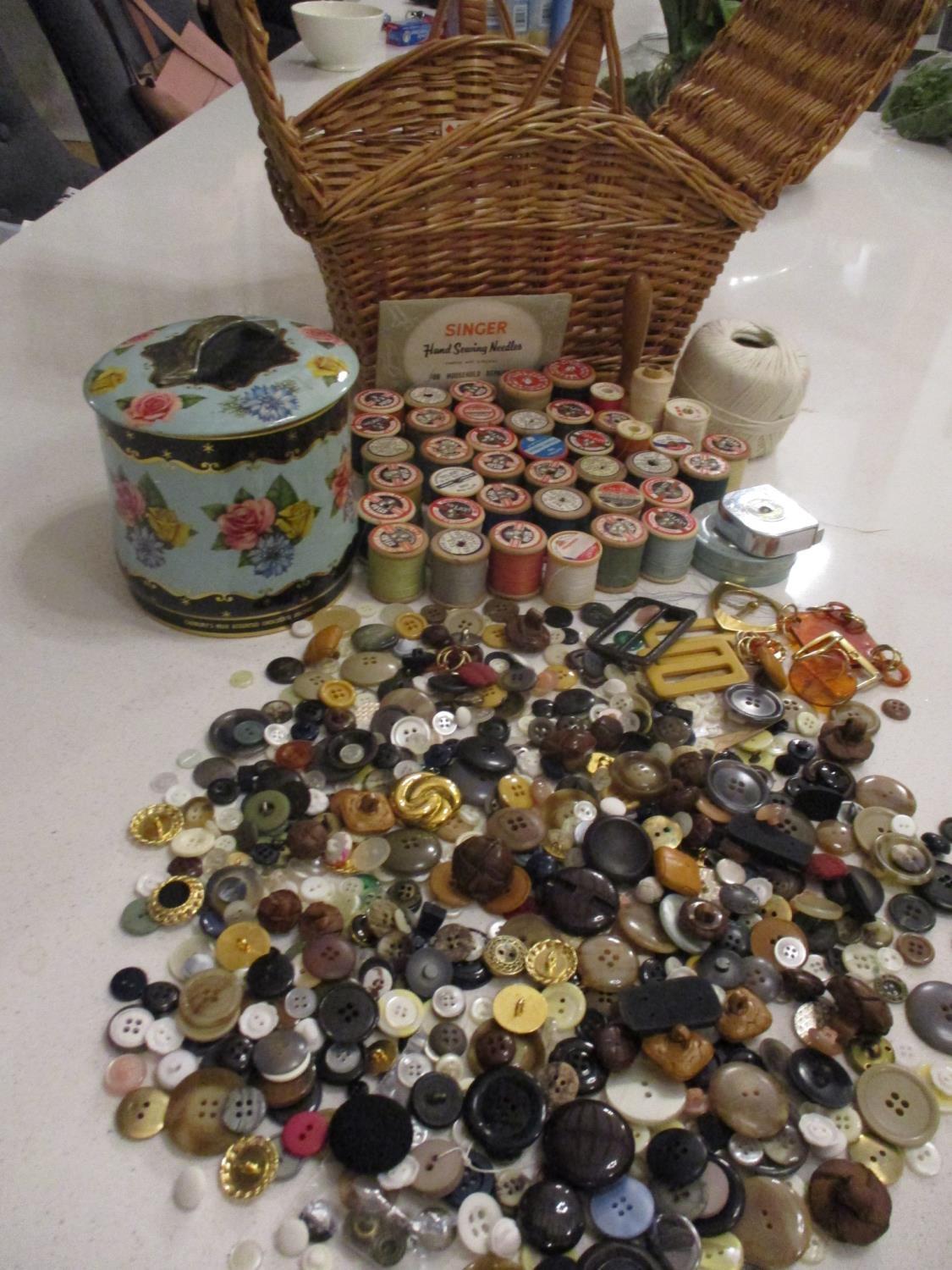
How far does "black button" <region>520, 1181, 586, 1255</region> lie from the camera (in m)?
0.48

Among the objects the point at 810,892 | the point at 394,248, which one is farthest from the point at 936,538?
the point at 394,248

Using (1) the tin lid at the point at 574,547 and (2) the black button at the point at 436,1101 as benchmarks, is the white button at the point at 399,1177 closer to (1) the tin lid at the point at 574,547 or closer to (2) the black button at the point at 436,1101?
(2) the black button at the point at 436,1101

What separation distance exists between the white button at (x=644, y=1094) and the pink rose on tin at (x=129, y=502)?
1.78 ft

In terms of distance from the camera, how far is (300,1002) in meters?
0.57

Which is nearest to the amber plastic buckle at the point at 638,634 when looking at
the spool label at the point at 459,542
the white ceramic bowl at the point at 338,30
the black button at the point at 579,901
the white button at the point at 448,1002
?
the spool label at the point at 459,542

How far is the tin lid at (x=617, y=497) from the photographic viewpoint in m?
0.90

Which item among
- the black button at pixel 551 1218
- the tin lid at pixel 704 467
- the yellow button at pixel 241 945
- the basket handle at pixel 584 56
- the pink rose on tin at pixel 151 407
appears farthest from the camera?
the tin lid at pixel 704 467

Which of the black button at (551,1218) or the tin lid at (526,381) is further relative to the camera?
the tin lid at (526,381)

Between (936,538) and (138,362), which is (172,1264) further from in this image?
(936,538)

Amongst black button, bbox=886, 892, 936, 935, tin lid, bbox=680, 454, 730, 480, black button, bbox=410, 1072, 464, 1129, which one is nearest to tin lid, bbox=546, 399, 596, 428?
tin lid, bbox=680, 454, 730, 480

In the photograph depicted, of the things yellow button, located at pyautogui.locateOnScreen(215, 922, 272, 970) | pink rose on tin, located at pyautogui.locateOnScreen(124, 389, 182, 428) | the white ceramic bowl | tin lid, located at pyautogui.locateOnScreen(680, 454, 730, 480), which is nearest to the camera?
yellow button, located at pyautogui.locateOnScreen(215, 922, 272, 970)

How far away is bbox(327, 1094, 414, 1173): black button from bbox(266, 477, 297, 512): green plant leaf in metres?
0.45

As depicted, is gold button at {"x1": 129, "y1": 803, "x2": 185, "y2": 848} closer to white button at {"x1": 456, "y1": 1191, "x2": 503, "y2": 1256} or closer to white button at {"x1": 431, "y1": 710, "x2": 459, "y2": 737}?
white button at {"x1": 431, "y1": 710, "x2": 459, "y2": 737}

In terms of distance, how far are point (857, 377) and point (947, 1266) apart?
1.10 m
